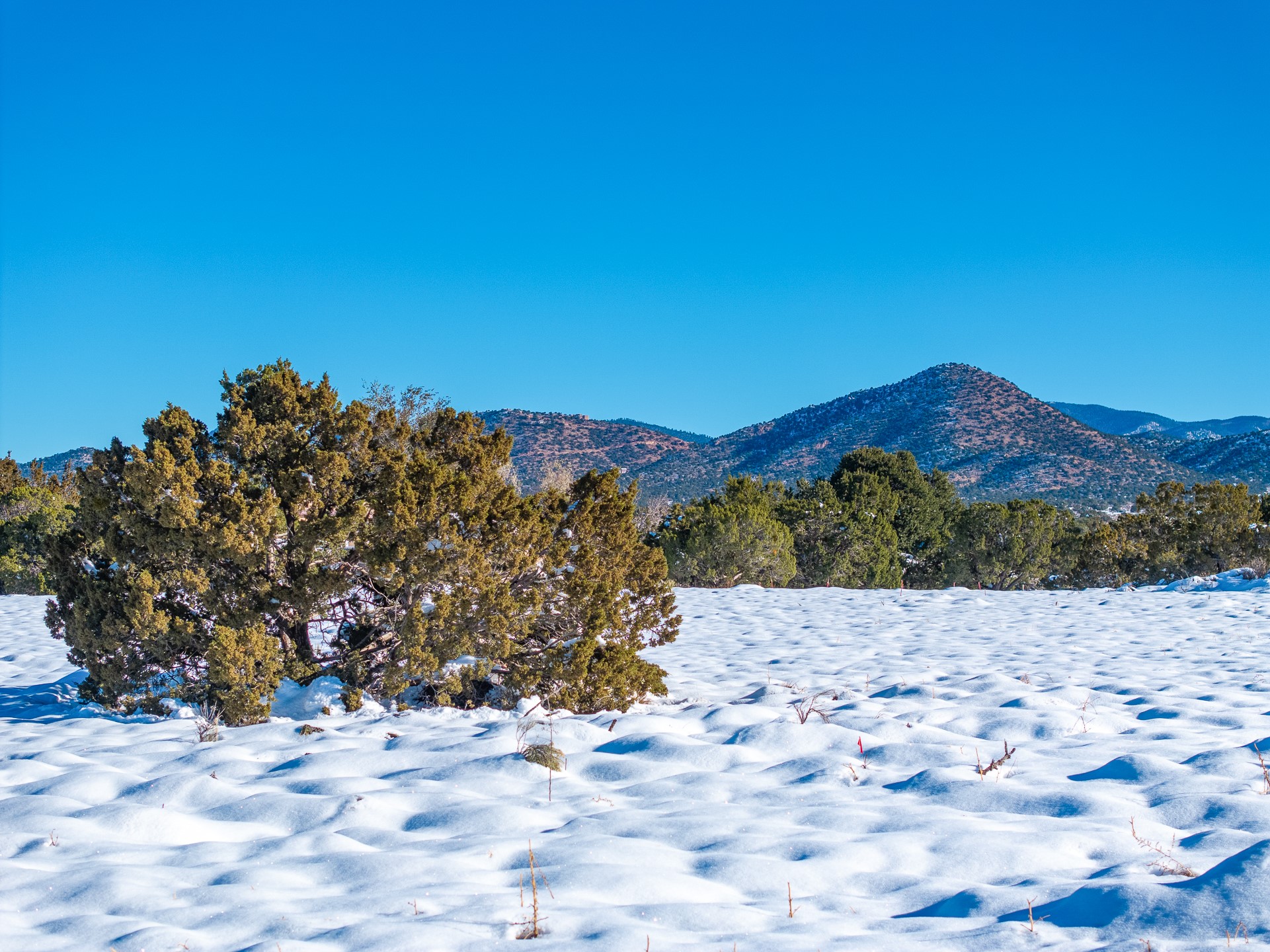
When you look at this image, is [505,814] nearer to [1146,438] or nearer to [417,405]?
[417,405]

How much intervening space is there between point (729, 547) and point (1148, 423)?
135 meters

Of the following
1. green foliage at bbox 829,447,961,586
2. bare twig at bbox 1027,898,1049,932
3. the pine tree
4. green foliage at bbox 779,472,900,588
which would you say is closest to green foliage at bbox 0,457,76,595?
the pine tree

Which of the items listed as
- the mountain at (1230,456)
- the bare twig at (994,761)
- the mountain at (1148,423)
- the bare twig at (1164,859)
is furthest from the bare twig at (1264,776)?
the mountain at (1148,423)

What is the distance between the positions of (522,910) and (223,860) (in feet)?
3.99

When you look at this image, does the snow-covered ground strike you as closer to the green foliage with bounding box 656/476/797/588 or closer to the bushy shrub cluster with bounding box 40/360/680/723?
the bushy shrub cluster with bounding box 40/360/680/723

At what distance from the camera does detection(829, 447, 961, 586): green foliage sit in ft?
93.6

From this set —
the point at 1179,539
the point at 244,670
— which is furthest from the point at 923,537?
the point at 244,670

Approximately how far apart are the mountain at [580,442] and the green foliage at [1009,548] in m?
37.6

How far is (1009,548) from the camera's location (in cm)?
2634

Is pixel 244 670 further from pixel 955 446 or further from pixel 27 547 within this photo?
pixel 955 446

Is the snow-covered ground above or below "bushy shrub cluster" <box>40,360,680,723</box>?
below

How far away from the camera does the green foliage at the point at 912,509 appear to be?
2852cm

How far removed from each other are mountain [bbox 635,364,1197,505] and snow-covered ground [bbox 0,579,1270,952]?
50335mm

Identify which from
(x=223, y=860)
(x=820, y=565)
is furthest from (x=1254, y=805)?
(x=820, y=565)
